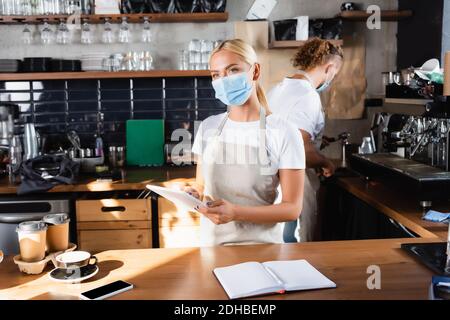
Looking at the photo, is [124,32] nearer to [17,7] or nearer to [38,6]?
[38,6]

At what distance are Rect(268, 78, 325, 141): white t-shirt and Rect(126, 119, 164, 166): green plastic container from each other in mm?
1254

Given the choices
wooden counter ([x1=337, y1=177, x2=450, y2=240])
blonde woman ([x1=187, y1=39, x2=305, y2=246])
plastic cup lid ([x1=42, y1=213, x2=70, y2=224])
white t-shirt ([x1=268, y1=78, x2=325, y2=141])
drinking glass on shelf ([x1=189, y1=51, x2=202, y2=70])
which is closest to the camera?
plastic cup lid ([x1=42, y1=213, x2=70, y2=224])

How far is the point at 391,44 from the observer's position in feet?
14.4

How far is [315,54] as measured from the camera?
3330 millimetres

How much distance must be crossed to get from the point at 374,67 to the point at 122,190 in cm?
230

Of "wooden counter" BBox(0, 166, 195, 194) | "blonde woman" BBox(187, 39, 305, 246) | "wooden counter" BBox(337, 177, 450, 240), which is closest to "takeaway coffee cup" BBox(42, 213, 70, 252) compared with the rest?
"blonde woman" BBox(187, 39, 305, 246)

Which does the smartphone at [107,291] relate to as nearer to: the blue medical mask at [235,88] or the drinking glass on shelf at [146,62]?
the blue medical mask at [235,88]

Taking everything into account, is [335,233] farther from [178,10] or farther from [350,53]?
[178,10]

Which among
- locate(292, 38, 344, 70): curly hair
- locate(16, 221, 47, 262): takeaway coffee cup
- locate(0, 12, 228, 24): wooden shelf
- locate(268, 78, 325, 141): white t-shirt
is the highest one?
locate(0, 12, 228, 24): wooden shelf

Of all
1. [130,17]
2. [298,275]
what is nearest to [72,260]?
[298,275]

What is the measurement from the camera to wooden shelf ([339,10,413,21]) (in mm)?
4102

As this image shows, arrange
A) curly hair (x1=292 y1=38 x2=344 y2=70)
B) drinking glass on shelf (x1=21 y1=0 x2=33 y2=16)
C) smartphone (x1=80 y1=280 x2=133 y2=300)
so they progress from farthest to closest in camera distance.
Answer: drinking glass on shelf (x1=21 y1=0 x2=33 y2=16), curly hair (x1=292 y1=38 x2=344 y2=70), smartphone (x1=80 y1=280 x2=133 y2=300)

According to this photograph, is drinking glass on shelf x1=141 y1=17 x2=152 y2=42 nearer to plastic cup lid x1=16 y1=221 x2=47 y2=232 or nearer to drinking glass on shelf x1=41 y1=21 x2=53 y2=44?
drinking glass on shelf x1=41 y1=21 x2=53 y2=44

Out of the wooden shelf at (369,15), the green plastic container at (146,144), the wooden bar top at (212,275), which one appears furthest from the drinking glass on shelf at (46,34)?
the wooden bar top at (212,275)
